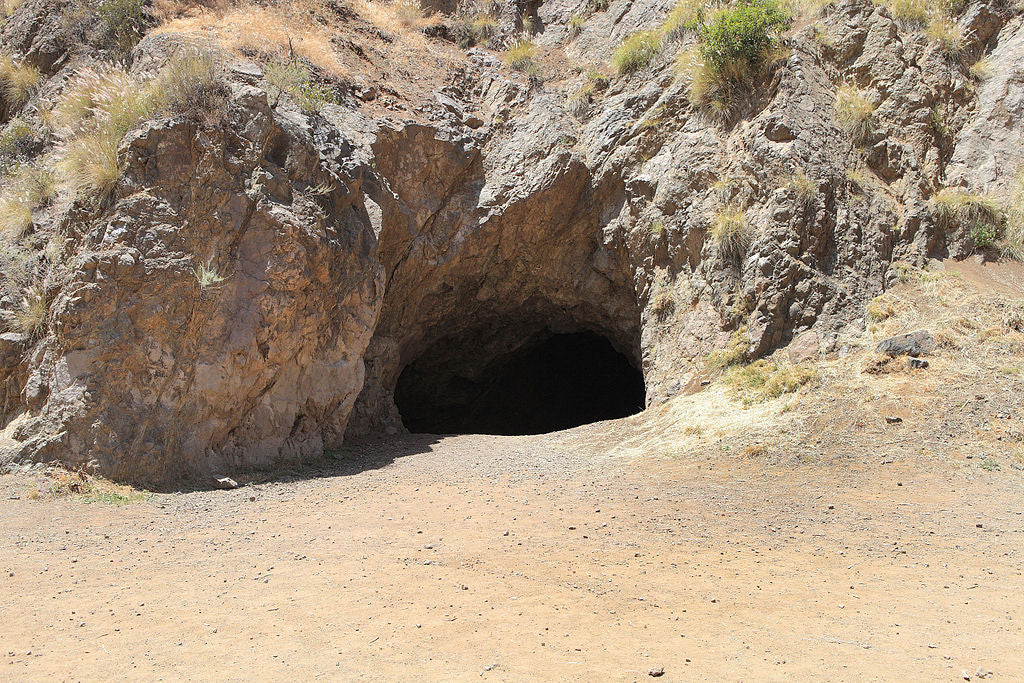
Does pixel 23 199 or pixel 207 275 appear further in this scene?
pixel 23 199

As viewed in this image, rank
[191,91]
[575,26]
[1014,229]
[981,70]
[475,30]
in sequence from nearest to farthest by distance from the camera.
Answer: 1. [1014,229]
2. [191,91]
3. [981,70]
4. [575,26]
5. [475,30]

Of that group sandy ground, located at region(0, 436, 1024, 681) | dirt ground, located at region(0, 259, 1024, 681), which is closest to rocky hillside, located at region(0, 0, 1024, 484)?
dirt ground, located at region(0, 259, 1024, 681)

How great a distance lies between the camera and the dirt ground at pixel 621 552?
11.0 ft

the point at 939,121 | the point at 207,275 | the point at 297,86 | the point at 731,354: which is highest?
the point at 297,86

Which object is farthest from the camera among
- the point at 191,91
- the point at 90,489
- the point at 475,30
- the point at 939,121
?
the point at 475,30

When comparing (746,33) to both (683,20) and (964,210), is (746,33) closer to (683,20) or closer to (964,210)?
(683,20)

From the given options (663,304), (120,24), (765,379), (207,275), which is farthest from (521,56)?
(765,379)

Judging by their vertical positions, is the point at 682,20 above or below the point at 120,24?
below

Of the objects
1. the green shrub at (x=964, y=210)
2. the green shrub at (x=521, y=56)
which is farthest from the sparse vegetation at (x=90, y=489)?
the green shrub at (x=964, y=210)

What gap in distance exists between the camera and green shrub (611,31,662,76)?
11.2 metres

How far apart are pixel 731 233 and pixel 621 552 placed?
17.4 ft

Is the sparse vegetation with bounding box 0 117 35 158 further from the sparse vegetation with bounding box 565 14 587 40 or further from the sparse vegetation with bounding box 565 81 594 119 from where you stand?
the sparse vegetation with bounding box 565 14 587 40

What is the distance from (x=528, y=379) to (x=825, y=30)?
8939 mm

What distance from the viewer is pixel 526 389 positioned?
52.4 feet
